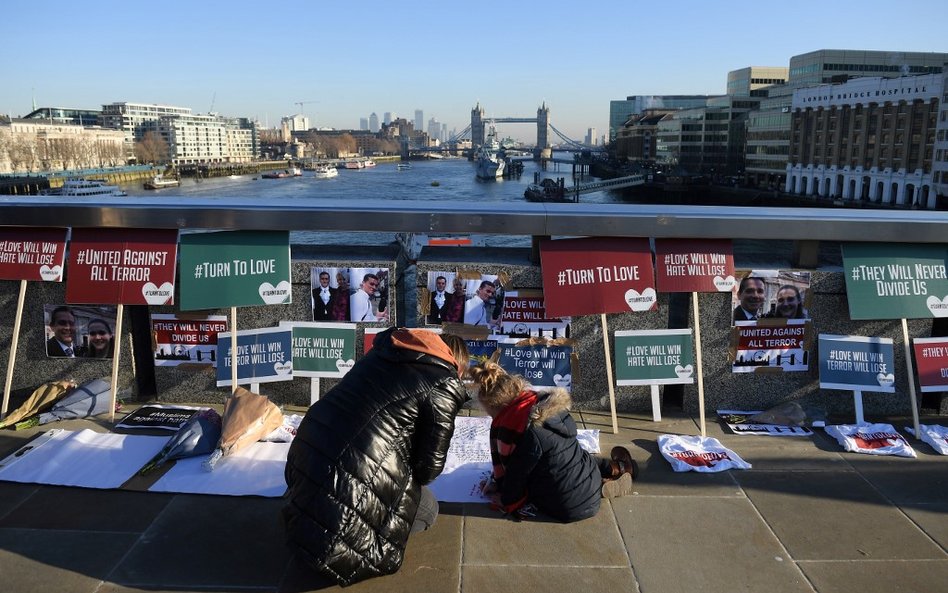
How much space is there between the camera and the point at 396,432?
2.84m

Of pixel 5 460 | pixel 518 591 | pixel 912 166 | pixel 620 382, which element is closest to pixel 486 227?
pixel 620 382

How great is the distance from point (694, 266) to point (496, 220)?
4.55 ft

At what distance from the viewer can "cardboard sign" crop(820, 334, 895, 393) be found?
16.0ft

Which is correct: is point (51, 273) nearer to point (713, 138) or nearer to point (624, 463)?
point (624, 463)

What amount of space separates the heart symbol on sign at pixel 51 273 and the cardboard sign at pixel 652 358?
3.92 metres

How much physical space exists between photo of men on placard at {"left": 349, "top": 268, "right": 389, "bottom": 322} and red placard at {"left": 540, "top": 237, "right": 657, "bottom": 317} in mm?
1132

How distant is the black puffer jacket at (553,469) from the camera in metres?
3.34

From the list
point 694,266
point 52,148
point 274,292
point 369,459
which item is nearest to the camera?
point 369,459

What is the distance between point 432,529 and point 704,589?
126 cm

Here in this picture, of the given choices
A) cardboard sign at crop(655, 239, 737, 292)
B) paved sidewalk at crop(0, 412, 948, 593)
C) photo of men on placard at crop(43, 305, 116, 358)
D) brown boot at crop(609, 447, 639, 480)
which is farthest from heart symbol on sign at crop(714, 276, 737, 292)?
photo of men on placard at crop(43, 305, 116, 358)

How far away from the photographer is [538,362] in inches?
195

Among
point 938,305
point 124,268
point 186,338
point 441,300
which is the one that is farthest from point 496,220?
point 938,305

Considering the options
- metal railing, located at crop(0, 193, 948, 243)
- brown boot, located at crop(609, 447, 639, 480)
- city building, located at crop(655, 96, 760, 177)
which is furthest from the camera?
city building, located at crop(655, 96, 760, 177)

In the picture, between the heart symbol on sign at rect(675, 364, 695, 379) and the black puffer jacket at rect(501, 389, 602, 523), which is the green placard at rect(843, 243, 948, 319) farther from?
the black puffer jacket at rect(501, 389, 602, 523)
